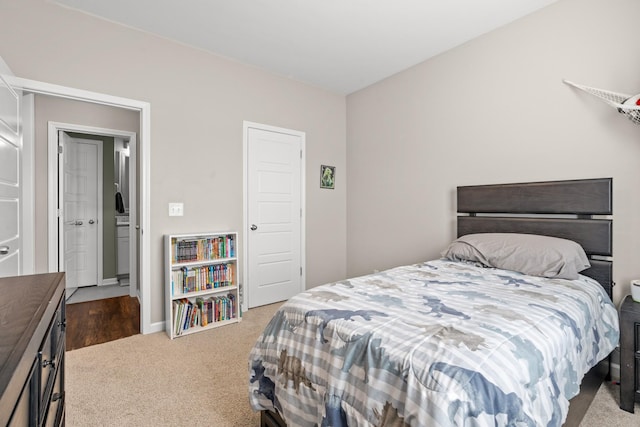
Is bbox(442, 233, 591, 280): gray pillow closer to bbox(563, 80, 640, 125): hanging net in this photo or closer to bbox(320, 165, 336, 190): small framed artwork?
bbox(563, 80, 640, 125): hanging net

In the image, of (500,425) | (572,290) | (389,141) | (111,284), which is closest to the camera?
(500,425)

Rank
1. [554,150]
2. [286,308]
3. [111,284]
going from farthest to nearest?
[111,284] < [554,150] < [286,308]

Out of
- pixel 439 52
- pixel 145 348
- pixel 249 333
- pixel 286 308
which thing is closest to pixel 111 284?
pixel 145 348

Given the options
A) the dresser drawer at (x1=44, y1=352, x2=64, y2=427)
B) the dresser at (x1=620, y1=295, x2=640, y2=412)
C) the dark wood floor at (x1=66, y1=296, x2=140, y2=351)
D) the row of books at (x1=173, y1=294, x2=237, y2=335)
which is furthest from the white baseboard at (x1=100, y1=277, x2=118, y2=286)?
the dresser at (x1=620, y1=295, x2=640, y2=412)

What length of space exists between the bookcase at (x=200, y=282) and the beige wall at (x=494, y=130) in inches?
68.3

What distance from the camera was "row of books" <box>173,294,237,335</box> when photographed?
9.27ft

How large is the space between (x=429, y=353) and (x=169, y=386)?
70.2 inches

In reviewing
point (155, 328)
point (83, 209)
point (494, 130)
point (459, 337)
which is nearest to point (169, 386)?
point (155, 328)

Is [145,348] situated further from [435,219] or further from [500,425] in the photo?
[435,219]

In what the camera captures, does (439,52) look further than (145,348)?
Yes

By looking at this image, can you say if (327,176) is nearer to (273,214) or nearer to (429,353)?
(273,214)

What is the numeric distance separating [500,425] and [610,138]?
89.1 inches

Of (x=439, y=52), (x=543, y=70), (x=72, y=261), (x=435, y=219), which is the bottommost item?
(x=72, y=261)

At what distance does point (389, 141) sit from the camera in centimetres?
375
